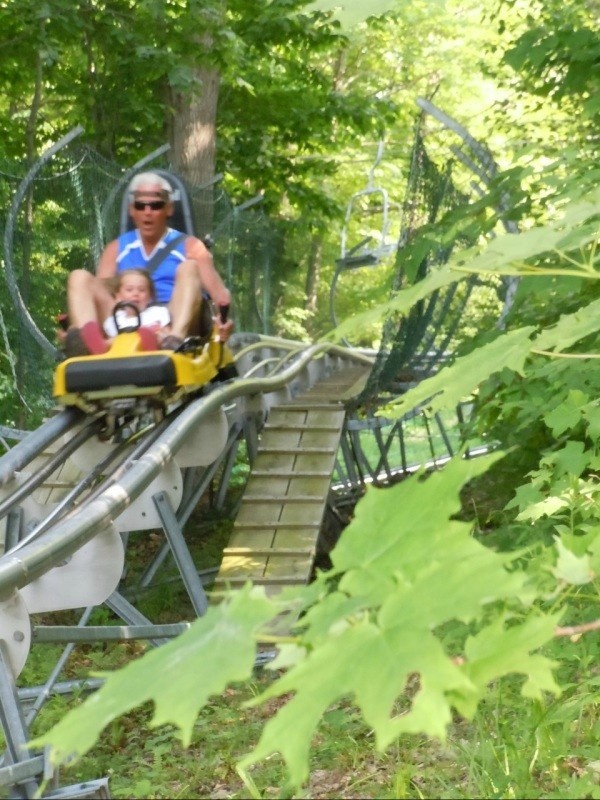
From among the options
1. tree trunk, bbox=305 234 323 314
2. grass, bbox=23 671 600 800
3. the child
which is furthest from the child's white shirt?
tree trunk, bbox=305 234 323 314

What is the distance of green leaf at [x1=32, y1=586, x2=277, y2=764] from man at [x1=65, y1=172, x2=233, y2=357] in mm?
4866

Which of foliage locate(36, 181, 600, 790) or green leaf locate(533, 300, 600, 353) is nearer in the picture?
foliage locate(36, 181, 600, 790)

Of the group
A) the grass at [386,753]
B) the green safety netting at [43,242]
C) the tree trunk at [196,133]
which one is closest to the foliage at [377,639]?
the grass at [386,753]

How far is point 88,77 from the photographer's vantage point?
1125 centimetres

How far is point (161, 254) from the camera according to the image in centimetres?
657

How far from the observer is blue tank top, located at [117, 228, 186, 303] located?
654cm

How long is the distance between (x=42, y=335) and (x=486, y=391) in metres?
3.68

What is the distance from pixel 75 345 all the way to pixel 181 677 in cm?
503

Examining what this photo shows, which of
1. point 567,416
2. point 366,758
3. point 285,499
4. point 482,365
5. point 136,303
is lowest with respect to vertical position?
point 285,499

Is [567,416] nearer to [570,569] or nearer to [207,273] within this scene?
[570,569]

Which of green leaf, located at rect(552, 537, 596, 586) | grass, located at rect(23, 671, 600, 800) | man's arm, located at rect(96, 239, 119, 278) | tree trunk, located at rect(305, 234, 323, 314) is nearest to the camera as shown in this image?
green leaf, located at rect(552, 537, 596, 586)

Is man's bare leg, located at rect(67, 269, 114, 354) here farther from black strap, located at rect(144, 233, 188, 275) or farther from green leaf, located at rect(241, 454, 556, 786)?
green leaf, located at rect(241, 454, 556, 786)

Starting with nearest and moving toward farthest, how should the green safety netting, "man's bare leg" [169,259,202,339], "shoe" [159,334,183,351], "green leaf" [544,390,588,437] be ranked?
1. "green leaf" [544,390,588,437]
2. "shoe" [159,334,183,351]
3. "man's bare leg" [169,259,202,339]
4. the green safety netting

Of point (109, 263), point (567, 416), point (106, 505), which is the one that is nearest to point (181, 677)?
point (567, 416)
